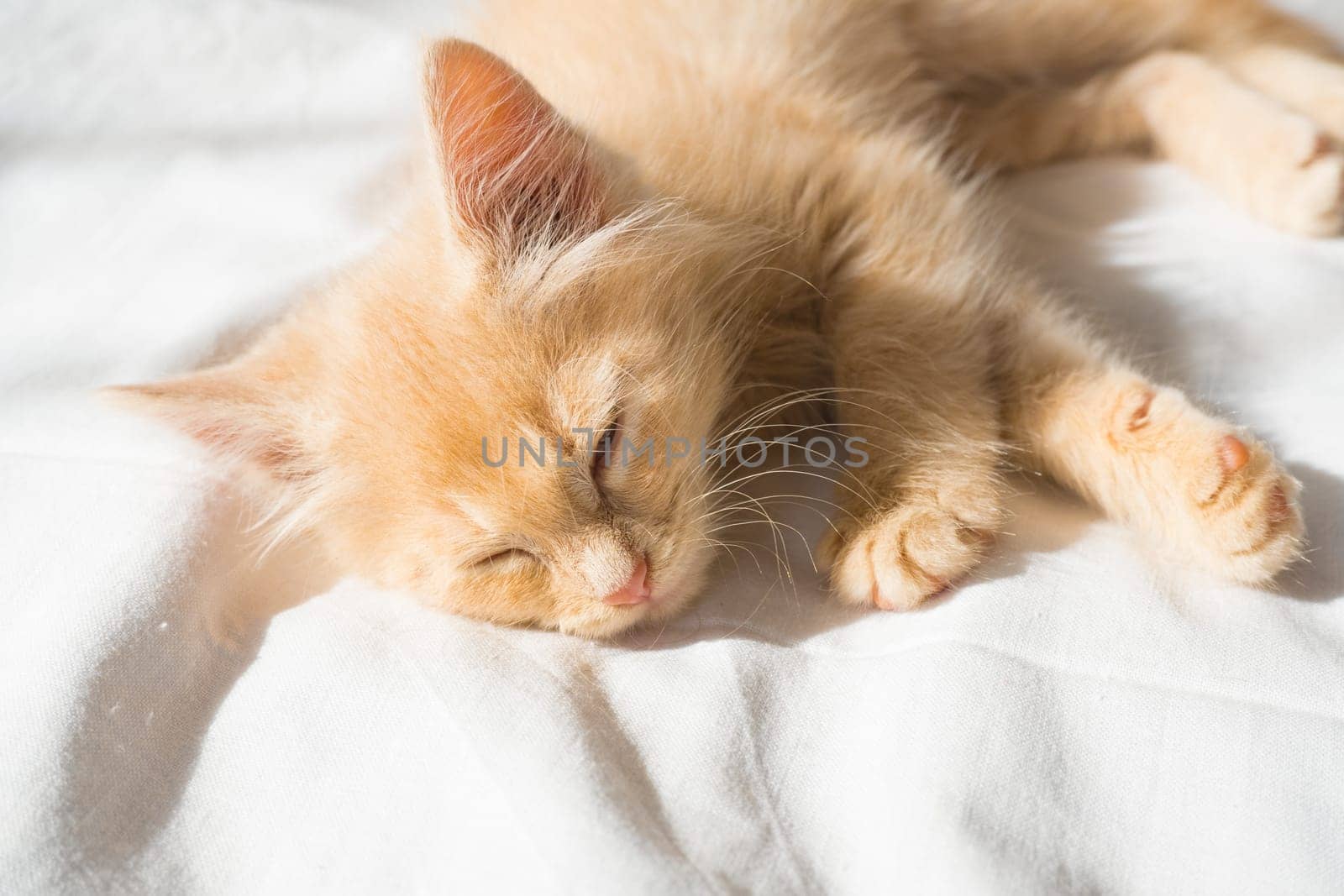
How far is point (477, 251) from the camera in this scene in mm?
1025

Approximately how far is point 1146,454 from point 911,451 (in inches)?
9.8

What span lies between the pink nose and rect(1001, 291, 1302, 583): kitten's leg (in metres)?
0.50

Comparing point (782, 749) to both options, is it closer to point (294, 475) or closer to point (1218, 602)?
point (1218, 602)

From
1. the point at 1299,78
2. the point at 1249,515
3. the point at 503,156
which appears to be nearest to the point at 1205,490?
the point at 1249,515

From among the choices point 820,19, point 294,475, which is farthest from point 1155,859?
point 820,19

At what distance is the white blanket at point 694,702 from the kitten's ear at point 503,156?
0.45 meters

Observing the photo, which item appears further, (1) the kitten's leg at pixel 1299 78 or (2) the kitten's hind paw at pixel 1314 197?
(1) the kitten's leg at pixel 1299 78

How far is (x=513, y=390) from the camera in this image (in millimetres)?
986

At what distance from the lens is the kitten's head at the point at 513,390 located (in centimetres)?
98

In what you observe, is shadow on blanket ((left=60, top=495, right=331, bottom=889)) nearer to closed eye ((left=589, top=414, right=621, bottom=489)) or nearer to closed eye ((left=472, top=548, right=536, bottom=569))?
closed eye ((left=472, top=548, right=536, bottom=569))

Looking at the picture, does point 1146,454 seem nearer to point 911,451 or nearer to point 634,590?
point 911,451

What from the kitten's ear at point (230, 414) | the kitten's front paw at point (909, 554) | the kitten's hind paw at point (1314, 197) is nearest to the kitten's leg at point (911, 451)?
the kitten's front paw at point (909, 554)

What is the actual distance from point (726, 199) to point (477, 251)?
1.18ft

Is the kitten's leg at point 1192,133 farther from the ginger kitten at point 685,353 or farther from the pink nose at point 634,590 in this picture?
the pink nose at point 634,590
